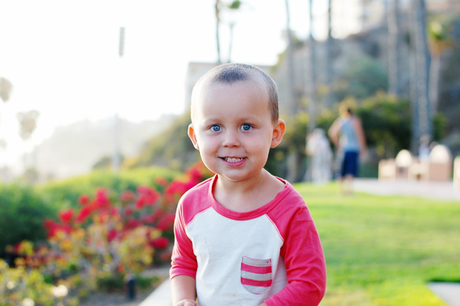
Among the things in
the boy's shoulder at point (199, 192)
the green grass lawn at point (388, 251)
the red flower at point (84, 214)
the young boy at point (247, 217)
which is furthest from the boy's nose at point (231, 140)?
the red flower at point (84, 214)

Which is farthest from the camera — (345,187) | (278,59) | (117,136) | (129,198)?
(278,59)

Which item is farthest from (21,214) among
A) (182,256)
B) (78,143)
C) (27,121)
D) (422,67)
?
(78,143)

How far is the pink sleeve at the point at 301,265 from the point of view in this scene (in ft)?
4.60

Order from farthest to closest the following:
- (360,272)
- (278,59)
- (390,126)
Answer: (278,59), (390,126), (360,272)

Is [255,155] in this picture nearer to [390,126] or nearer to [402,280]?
[402,280]

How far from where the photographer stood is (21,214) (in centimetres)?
659

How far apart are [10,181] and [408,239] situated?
251 inches

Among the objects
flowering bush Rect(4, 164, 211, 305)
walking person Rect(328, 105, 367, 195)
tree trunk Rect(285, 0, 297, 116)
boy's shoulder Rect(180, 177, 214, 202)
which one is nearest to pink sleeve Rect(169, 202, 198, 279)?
boy's shoulder Rect(180, 177, 214, 202)

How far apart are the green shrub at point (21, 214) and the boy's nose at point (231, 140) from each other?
5.96 meters

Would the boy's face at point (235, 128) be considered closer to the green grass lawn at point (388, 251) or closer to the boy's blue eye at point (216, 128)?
the boy's blue eye at point (216, 128)

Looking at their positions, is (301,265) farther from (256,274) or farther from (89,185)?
(89,185)

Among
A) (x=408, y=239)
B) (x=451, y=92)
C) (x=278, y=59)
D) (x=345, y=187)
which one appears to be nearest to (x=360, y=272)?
(x=408, y=239)

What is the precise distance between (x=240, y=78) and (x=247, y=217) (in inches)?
19.1

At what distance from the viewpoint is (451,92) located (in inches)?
1528
